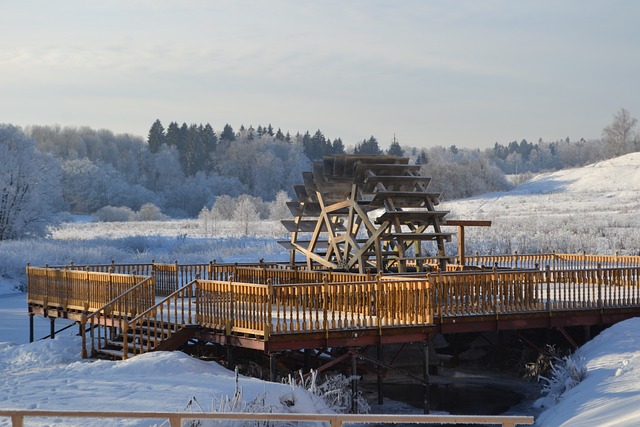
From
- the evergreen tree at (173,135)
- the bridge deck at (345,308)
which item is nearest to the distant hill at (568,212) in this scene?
the bridge deck at (345,308)

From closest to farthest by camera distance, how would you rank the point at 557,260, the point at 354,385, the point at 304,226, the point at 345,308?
1. the point at 354,385
2. the point at 345,308
3. the point at 304,226
4. the point at 557,260

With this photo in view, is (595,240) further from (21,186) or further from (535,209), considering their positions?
(21,186)

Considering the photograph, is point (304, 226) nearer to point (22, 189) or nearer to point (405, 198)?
point (405, 198)

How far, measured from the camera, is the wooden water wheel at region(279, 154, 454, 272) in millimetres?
23578

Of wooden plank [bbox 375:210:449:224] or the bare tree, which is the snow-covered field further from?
the bare tree

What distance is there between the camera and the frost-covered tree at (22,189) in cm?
5153

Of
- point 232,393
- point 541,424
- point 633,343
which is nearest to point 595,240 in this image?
point 633,343

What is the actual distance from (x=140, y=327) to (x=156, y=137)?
5037 inches

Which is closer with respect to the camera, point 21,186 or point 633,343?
point 633,343

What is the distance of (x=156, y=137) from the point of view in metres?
143

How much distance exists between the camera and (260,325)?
54.6ft

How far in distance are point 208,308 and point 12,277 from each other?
23.7 meters

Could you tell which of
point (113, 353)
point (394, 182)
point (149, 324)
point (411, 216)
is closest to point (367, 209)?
point (394, 182)

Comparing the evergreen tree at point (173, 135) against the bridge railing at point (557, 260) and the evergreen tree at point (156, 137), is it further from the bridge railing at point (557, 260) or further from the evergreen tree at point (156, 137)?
the bridge railing at point (557, 260)
